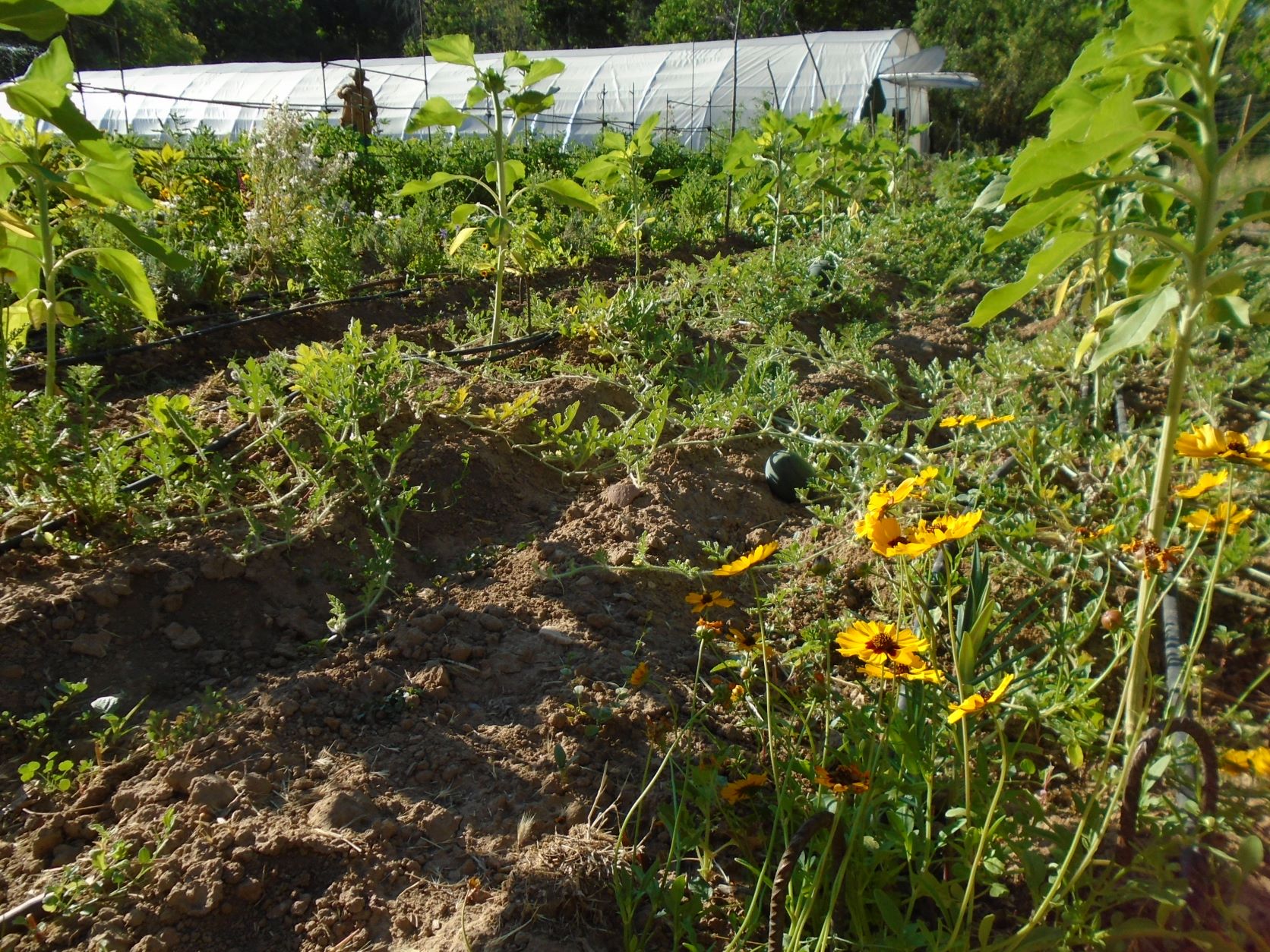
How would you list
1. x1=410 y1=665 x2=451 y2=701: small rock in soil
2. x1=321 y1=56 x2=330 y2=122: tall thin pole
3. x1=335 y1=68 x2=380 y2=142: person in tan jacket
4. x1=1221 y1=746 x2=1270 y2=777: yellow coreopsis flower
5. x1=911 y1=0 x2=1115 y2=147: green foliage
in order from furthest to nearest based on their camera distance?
x1=911 y1=0 x2=1115 y2=147: green foliage < x1=335 y1=68 x2=380 y2=142: person in tan jacket < x1=321 y1=56 x2=330 y2=122: tall thin pole < x1=410 y1=665 x2=451 y2=701: small rock in soil < x1=1221 y1=746 x2=1270 y2=777: yellow coreopsis flower

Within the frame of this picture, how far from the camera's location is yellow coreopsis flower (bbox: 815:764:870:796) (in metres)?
1.22

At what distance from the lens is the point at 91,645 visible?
71.9 inches

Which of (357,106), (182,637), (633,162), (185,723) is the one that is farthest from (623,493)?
(357,106)

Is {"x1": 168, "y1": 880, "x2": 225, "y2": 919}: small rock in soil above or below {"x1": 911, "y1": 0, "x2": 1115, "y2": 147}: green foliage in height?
below

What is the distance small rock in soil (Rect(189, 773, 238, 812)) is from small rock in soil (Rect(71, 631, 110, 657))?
20.0 inches

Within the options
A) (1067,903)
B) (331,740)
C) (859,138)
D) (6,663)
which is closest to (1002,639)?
(1067,903)

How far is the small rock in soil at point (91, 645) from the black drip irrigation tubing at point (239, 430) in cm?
35

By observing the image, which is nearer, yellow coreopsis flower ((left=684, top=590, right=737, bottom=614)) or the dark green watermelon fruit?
yellow coreopsis flower ((left=684, top=590, right=737, bottom=614))

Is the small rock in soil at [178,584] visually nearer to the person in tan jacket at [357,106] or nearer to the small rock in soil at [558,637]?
A: the small rock in soil at [558,637]

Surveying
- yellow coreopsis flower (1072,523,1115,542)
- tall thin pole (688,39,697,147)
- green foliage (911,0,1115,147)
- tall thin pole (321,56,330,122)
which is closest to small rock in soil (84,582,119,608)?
yellow coreopsis flower (1072,523,1115,542)

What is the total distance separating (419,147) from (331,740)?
330 inches

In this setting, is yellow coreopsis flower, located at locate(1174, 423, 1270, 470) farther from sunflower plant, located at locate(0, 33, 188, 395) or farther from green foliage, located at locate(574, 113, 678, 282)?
green foliage, located at locate(574, 113, 678, 282)

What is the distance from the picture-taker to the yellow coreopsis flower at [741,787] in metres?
1.41

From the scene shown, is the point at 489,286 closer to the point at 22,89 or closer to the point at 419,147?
Result: the point at 22,89
